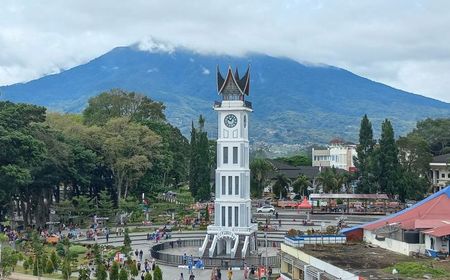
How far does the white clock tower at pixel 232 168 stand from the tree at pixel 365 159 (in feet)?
94.1

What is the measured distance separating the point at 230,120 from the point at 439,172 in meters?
54.8

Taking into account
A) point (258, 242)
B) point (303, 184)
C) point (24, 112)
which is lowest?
point (258, 242)

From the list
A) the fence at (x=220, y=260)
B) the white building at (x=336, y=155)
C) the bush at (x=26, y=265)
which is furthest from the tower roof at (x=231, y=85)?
the white building at (x=336, y=155)

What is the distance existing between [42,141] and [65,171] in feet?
19.0

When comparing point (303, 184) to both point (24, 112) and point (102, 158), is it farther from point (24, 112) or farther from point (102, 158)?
point (24, 112)

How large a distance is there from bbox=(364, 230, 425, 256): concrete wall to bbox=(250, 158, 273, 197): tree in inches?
1877

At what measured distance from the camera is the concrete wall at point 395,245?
35.6 meters

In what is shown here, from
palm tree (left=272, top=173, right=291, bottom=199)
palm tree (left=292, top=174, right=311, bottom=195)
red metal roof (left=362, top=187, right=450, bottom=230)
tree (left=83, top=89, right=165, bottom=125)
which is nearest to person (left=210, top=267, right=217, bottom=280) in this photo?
red metal roof (left=362, top=187, right=450, bottom=230)

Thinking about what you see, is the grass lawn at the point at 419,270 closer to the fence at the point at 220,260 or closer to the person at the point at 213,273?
the person at the point at 213,273

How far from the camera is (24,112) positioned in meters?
63.4

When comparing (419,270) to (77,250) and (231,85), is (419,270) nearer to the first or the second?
(77,250)

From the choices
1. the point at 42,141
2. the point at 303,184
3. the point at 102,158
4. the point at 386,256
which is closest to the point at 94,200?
the point at 102,158

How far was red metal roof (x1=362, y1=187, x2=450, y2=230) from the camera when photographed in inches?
1505

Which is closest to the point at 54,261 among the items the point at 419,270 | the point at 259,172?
the point at 419,270
